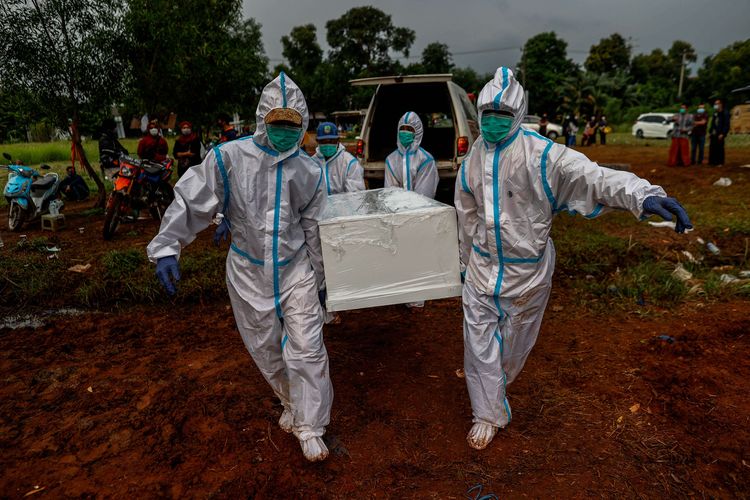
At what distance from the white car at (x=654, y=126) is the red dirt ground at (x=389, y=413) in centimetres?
2038

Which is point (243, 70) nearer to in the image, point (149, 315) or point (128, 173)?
point (128, 173)

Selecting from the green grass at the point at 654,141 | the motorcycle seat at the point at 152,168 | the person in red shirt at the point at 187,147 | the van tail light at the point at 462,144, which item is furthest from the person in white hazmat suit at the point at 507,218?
the green grass at the point at 654,141

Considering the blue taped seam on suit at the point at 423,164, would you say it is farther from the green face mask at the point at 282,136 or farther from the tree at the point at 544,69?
the tree at the point at 544,69

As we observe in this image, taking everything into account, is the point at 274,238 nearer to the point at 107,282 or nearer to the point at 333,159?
the point at 333,159

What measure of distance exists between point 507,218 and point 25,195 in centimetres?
678

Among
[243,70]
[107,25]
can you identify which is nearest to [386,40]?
[243,70]

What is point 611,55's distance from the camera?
1497 inches

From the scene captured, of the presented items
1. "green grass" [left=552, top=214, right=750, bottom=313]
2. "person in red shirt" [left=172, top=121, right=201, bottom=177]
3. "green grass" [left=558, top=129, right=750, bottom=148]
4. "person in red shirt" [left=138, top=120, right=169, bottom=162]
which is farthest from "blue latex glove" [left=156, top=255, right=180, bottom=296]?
"green grass" [left=558, top=129, right=750, bottom=148]

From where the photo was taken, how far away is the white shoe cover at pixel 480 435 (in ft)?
8.00

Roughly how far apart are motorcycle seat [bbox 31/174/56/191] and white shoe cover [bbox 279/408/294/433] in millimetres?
5948

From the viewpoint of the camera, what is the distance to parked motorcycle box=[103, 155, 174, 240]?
596 cm

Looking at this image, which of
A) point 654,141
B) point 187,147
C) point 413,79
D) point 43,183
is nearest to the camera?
point 413,79

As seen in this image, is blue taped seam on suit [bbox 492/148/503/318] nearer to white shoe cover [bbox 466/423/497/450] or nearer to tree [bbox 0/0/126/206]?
white shoe cover [bbox 466/423/497/450]

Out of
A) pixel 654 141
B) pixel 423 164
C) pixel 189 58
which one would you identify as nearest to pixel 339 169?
pixel 423 164
